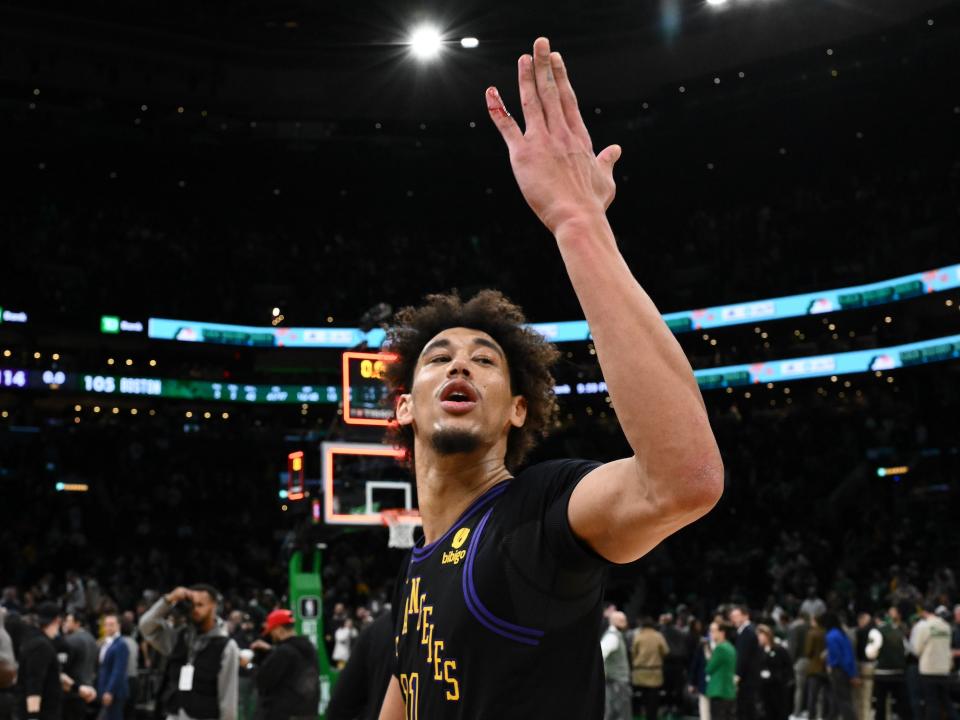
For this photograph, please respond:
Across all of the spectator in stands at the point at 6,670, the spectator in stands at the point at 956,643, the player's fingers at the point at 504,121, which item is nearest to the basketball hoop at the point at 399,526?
the spectator in stands at the point at 6,670

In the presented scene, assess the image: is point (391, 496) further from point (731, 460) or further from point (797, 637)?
point (731, 460)

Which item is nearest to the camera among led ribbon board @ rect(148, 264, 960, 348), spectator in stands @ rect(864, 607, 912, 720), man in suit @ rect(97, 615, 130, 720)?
man in suit @ rect(97, 615, 130, 720)

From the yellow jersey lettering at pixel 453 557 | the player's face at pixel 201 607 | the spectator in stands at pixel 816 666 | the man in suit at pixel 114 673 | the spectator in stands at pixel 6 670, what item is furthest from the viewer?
the spectator in stands at pixel 816 666

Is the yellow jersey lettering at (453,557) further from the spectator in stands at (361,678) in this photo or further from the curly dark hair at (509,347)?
the spectator in stands at (361,678)

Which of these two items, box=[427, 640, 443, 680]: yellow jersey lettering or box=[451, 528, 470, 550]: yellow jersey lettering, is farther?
box=[451, 528, 470, 550]: yellow jersey lettering

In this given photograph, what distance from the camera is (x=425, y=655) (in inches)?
95.7

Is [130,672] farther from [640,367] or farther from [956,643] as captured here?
[640,367]

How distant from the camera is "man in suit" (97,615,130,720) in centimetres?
1274

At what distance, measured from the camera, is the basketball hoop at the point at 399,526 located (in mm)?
11992

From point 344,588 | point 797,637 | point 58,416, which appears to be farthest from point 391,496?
point 58,416

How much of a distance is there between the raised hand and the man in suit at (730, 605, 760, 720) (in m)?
12.8

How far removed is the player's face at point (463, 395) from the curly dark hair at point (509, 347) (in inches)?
3.4

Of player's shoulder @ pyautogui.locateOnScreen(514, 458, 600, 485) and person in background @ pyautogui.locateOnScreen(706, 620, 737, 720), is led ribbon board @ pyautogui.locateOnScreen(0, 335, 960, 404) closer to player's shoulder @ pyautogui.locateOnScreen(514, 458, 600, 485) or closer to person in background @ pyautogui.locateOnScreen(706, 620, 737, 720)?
person in background @ pyautogui.locateOnScreen(706, 620, 737, 720)

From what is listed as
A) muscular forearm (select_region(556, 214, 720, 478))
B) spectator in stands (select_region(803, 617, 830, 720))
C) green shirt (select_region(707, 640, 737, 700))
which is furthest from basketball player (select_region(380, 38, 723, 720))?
spectator in stands (select_region(803, 617, 830, 720))
